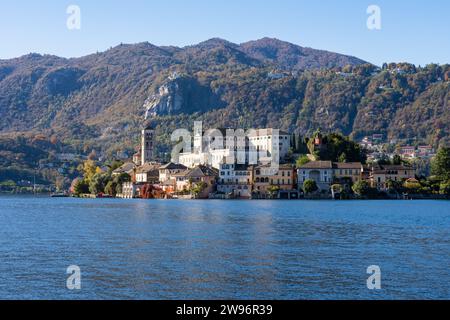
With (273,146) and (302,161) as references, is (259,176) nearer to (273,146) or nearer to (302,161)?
(302,161)

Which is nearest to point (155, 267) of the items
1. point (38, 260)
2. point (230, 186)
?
point (38, 260)

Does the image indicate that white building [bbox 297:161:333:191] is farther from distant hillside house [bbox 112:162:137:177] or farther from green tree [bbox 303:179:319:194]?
distant hillside house [bbox 112:162:137:177]

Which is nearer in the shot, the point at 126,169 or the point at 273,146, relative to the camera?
the point at 273,146

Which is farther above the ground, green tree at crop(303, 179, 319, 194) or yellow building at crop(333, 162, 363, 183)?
yellow building at crop(333, 162, 363, 183)

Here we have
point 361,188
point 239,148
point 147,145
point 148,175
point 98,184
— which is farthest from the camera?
point 147,145


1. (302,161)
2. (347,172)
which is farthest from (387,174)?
(302,161)

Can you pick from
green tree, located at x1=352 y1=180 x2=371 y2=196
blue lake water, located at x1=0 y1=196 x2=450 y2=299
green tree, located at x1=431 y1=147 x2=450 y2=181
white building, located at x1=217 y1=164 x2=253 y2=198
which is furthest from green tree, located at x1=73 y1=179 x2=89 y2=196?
blue lake water, located at x1=0 y1=196 x2=450 y2=299

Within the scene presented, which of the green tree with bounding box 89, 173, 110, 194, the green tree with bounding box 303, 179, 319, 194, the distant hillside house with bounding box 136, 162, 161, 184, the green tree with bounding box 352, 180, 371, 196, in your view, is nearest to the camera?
the green tree with bounding box 352, 180, 371, 196
